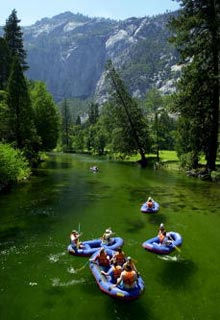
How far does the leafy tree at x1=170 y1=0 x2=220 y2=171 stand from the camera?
41.4 metres

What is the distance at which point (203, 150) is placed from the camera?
49.8 m

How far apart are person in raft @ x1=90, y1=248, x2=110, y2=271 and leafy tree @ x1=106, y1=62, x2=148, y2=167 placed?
52795 millimetres

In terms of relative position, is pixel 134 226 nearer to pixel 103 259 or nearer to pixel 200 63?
pixel 103 259

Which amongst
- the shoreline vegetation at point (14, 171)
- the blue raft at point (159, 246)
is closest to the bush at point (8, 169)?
the shoreline vegetation at point (14, 171)

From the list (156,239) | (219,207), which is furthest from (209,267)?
(219,207)

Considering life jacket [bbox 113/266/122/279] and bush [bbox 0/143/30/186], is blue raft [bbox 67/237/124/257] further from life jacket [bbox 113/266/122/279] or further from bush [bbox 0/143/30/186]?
bush [bbox 0/143/30/186]

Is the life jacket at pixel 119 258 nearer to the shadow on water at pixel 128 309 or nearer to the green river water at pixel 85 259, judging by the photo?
the green river water at pixel 85 259

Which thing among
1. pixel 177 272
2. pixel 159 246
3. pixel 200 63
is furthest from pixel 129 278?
pixel 200 63

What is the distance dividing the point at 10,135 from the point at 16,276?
3959 centimetres

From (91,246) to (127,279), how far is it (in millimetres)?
5882

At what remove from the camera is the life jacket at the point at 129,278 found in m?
14.8

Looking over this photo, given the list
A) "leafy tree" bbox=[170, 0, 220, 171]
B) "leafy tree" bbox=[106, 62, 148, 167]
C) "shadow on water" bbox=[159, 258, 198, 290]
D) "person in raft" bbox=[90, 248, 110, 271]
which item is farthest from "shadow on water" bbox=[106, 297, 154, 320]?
"leafy tree" bbox=[106, 62, 148, 167]

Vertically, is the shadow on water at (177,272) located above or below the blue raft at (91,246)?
below

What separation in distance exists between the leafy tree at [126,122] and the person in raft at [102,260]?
52795 millimetres
